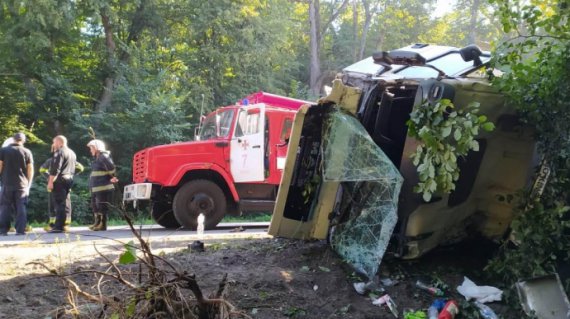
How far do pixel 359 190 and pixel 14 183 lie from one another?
5.99 m

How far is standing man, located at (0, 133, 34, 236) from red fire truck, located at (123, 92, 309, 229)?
1724 millimetres

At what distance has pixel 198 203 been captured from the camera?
909 cm

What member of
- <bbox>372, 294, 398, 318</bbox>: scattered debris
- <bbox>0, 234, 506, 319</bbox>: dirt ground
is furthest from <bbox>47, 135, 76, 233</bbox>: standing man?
<bbox>372, 294, 398, 318</bbox>: scattered debris

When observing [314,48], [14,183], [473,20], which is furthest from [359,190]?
[473,20]

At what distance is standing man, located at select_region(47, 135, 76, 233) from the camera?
8344 millimetres

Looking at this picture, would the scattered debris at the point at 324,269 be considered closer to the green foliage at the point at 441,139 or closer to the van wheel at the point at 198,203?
the green foliage at the point at 441,139

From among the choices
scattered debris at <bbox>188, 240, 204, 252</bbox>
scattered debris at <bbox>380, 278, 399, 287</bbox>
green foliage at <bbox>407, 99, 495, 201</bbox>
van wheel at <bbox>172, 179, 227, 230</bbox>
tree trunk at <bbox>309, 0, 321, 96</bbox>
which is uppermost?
tree trunk at <bbox>309, 0, 321, 96</bbox>

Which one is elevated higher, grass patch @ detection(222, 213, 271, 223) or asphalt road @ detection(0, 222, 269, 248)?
asphalt road @ detection(0, 222, 269, 248)

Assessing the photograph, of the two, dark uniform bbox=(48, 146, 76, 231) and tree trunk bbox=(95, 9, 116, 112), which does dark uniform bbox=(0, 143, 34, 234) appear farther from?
tree trunk bbox=(95, 9, 116, 112)

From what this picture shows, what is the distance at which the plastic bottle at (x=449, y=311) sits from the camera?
3.68m

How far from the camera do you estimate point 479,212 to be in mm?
4590

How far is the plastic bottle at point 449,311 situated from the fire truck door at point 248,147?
577 cm

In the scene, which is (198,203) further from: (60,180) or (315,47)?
(315,47)

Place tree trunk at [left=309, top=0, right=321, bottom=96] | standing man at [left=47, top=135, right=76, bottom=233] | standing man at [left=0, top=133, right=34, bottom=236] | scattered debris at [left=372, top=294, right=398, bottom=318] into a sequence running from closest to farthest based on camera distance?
scattered debris at [left=372, top=294, right=398, bottom=318]
standing man at [left=0, top=133, right=34, bottom=236]
standing man at [left=47, top=135, right=76, bottom=233]
tree trunk at [left=309, top=0, right=321, bottom=96]
